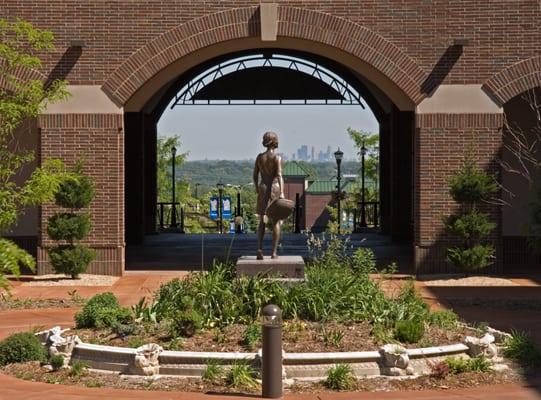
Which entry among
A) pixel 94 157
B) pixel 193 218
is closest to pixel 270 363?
pixel 94 157

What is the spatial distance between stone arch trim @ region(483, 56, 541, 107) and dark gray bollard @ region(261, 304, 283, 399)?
12.1m

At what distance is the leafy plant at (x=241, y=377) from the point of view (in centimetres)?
999

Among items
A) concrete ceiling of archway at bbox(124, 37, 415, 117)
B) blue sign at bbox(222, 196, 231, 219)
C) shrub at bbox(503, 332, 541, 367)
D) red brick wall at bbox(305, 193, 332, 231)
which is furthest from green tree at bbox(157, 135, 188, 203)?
shrub at bbox(503, 332, 541, 367)

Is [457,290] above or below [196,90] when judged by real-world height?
below

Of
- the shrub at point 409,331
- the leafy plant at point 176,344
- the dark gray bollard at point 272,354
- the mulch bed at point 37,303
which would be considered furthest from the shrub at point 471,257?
the dark gray bollard at point 272,354

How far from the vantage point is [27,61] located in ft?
44.7

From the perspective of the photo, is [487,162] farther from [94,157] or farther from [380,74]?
[94,157]

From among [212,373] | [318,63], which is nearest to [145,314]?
[212,373]

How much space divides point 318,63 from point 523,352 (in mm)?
21782

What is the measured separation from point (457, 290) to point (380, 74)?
498cm

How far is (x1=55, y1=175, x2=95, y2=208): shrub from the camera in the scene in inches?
756

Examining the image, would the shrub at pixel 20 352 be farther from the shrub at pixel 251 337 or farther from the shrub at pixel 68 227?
the shrub at pixel 68 227

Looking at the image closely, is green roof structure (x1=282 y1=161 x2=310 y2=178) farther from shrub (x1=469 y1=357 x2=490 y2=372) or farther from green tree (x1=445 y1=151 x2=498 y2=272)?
shrub (x1=469 y1=357 x2=490 y2=372)

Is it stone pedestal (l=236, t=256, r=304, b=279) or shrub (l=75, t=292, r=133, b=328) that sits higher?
stone pedestal (l=236, t=256, r=304, b=279)
